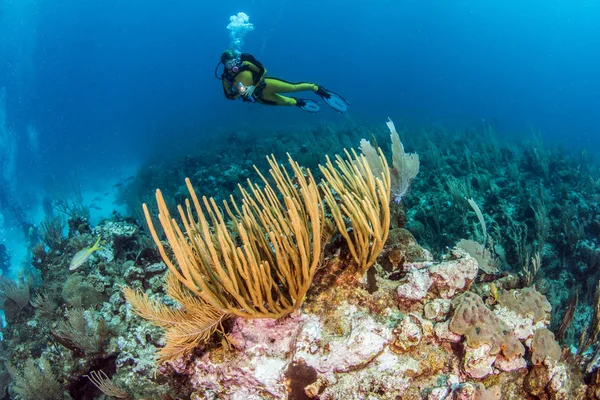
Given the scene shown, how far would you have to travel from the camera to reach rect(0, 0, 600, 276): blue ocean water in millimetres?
72938

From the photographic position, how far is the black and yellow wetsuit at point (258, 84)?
8027mm

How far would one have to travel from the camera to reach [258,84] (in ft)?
28.1

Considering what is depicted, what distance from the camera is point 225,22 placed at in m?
118

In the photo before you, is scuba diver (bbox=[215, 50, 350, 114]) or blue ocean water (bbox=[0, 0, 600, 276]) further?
blue ocean water (bbox=[0, 0, 600, 276])

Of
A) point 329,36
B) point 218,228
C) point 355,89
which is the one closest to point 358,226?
point 218,228

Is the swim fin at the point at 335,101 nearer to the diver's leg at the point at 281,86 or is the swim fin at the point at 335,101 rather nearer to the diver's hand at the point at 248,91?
the diver's leg at the point at 281,86

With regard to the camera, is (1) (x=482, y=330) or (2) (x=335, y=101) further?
(2) (x=335, y=101)

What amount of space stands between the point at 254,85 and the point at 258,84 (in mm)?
270

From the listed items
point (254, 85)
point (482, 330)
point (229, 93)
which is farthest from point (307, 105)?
point (482, 330)

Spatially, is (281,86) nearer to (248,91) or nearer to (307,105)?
(307,105)

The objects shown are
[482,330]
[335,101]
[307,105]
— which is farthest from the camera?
[307,105]

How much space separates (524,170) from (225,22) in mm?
129814

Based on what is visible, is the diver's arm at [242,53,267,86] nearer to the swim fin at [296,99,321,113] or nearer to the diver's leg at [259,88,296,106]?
the diver's leg at [259,88,296,106]

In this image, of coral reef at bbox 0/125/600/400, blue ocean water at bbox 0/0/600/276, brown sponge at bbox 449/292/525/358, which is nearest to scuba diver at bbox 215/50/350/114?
coral reef at bbox 0/125/600/400
